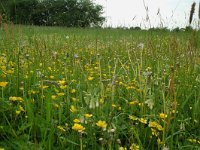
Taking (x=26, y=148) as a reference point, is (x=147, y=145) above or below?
below

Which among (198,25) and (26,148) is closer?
(26,148)

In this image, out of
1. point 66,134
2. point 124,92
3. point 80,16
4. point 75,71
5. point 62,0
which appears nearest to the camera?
point 66,134

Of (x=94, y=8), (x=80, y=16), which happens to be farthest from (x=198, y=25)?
(x=94, y=8)

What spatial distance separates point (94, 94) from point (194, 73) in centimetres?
176

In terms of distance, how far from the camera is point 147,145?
2.05 m

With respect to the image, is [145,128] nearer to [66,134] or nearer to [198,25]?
[66,134]

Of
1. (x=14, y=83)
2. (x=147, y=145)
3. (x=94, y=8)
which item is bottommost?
(x=147, y=145)

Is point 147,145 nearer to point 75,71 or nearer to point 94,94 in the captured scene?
point 94,94

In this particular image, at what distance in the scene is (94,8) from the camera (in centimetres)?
4234

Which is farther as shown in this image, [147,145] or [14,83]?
[14,83]

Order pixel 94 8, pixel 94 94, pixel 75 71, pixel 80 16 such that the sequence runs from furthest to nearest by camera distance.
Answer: pixel 94 8 → pixel 80 16 → pixel 75 71 → pixel 94 94

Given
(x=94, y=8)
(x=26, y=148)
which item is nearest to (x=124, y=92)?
(x=26, y=148)

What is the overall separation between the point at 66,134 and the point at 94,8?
135 feet

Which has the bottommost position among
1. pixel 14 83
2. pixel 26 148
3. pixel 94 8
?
pixel 26 148
